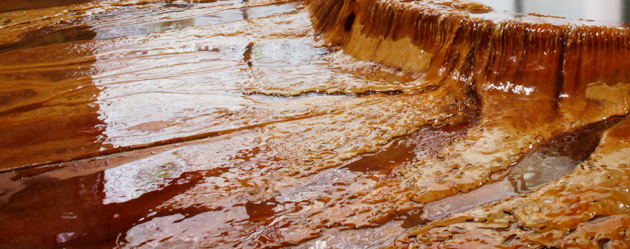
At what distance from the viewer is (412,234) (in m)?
1.72

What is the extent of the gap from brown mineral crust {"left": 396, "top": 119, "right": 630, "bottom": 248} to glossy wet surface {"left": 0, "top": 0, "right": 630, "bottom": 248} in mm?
36

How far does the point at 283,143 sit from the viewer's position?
2488 millimetres

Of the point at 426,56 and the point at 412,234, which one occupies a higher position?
the point at 426,56

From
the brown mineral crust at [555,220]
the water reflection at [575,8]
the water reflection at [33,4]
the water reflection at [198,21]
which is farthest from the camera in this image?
the water reflection at [33,4]

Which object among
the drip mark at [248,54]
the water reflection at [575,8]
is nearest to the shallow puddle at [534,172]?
the water reflection at [575,8]

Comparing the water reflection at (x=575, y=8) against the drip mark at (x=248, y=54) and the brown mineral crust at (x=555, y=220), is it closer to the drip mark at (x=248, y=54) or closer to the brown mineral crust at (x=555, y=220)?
the brown mineral crust at (x=555, y=220)

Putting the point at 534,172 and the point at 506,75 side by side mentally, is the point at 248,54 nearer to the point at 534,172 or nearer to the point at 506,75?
the point at 506,75

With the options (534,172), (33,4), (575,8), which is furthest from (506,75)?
(33,4)

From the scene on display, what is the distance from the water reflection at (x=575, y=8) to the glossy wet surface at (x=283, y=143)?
0.32 m

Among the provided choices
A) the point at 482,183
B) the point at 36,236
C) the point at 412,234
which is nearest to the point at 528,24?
the point at 482,183

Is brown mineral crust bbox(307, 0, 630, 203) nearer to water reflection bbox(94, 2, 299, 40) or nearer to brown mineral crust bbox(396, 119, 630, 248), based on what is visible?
brown mineral crust bbox(396, 119, 630, 248)

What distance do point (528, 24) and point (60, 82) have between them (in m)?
3.20

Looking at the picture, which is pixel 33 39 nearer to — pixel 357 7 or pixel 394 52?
pixel 357 7

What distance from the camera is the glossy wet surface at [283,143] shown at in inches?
74.3
